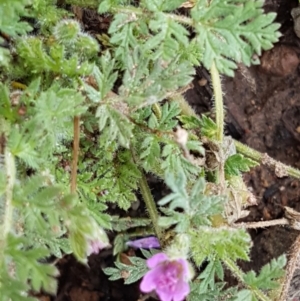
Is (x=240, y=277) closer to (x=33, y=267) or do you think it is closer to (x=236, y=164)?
(x=236, y=164)

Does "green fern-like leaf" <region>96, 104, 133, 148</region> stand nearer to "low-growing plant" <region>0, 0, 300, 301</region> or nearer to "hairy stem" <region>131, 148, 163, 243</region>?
"low-growing plant" <region>0, 0, 300, 301</region>

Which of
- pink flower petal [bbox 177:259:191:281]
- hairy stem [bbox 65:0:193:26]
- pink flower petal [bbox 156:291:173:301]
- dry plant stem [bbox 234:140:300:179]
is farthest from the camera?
dry plant stem [bbox 234:140:300:179]

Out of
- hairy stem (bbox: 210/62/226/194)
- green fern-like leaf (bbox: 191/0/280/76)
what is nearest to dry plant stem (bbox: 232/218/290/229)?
hairy stem (bbox: 210/62/226/194)

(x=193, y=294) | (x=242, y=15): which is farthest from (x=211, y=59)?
(x=193, y=294)

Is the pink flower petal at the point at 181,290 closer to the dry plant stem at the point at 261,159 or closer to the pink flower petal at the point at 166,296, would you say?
the pink flower petal at the point at 166,296

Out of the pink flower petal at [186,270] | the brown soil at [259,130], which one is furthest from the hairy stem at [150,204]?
the brown soil at [259,130]

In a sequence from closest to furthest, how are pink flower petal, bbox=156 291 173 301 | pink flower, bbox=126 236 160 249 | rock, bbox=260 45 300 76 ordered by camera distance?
pink flower petal, bbox=156 291 173 301, pink flower, bbox=126 236 160 249, rock, bbox=260 45 300 76
